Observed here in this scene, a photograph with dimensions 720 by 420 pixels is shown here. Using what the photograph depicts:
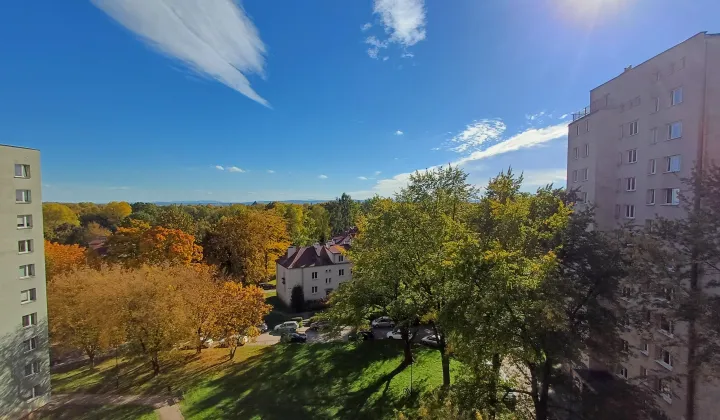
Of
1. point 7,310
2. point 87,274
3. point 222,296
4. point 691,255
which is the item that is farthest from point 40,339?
point 691,255

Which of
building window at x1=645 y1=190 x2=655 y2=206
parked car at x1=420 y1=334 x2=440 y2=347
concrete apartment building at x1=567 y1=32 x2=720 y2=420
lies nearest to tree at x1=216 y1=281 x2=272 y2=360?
parked car at x1=420 y1=334 x2=440 y2=347

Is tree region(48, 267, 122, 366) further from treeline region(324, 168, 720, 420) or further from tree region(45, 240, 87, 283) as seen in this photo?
treeline region(324, 168, 720, 420)

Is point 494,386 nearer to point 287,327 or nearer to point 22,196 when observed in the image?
point 287,327

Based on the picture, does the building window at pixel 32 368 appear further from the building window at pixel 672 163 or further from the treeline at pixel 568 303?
the building window at pixel 672 163


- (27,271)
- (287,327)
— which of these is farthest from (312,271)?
(27,271)

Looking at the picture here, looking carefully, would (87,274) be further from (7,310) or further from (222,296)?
(222,296)
